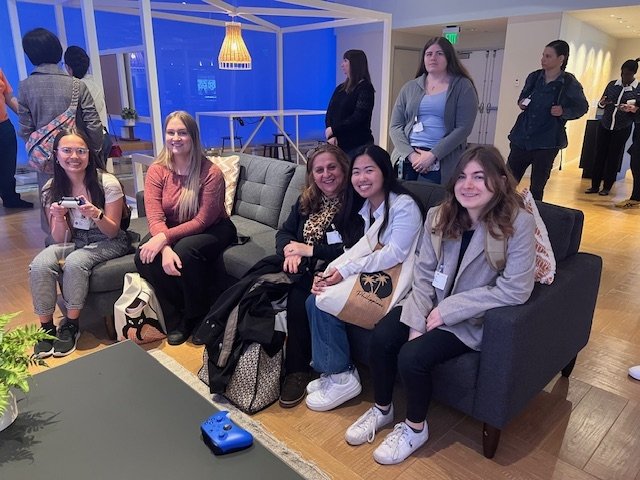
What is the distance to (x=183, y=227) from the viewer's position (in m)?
2.54

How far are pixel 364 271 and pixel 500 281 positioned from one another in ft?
1.72

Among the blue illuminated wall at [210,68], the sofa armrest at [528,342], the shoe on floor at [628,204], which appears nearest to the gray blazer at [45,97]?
the sofa armrest at [528,342]

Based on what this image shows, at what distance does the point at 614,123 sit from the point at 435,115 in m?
4.12

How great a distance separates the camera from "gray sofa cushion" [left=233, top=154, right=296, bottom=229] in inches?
118

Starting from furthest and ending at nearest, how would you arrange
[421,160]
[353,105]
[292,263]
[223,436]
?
[353,105] < [421,160] < [292,263] < [223,436]

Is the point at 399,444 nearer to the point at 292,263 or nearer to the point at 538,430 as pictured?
the point at 538,430

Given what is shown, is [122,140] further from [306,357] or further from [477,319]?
[477,319]

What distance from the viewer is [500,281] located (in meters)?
1.60

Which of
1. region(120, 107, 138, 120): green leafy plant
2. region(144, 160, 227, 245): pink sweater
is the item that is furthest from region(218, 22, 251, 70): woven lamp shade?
region(144, 160, 227, 245): pink sweater

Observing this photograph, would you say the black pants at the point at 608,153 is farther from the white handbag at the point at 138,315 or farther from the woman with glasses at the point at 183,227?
the white handbag at the point at 138,315

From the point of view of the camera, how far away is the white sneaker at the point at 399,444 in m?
1.68

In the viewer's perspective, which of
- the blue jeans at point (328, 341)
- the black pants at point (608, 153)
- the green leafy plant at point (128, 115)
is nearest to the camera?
the blue jeans at point (328, 341)

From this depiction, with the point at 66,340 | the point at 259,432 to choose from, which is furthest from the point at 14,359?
the point at 66,340

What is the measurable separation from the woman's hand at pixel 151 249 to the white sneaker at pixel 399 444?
55.2 inches
